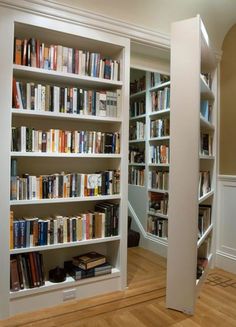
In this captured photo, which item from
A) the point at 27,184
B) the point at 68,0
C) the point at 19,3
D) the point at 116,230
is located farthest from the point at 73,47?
the point at 116,230

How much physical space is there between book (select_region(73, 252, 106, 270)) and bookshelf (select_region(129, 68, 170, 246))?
50.0 inches

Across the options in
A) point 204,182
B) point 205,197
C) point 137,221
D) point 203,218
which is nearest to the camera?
point 205,197

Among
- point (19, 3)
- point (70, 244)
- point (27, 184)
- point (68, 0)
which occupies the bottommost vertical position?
point (70, 244)

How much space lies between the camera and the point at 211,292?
2.68 m

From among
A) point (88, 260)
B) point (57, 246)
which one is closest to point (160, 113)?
point (88, 260)

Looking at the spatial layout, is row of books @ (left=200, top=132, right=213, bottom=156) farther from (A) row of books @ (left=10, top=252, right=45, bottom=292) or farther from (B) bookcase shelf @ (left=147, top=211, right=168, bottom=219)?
(A) row of books @ (left=10, top=252, right=45, bottom=292)

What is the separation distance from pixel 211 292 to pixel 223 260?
712mm

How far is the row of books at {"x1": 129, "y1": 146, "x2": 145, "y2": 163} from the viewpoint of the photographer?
4.17 m

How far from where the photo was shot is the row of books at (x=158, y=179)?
3676 millimetres

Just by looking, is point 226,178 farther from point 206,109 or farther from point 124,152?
point 124,152

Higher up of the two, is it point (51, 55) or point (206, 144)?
point (51, 55)

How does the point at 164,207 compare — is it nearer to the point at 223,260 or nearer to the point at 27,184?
the point at 223,260

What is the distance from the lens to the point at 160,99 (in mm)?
3785

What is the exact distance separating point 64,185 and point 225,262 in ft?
6.77
